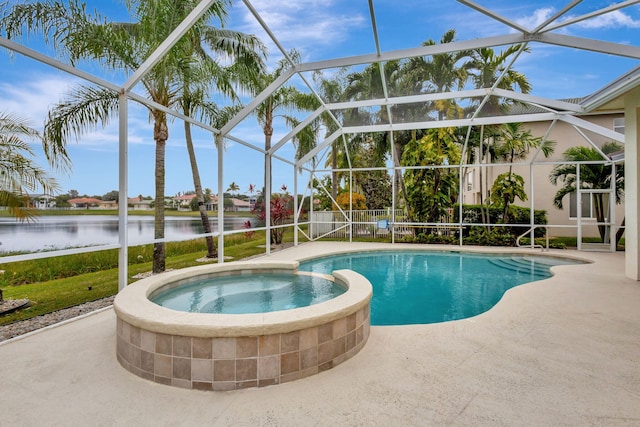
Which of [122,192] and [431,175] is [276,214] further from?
[122,192]

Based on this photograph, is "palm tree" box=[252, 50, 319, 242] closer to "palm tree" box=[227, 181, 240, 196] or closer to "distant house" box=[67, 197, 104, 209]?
"palm tree" box=[227, 181, 240, 196]

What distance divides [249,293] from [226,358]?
2368 millimetres

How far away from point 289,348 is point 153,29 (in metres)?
6.67

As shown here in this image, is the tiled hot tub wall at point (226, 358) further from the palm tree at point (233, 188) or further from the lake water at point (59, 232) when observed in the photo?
the palm tree at point (233, 188)

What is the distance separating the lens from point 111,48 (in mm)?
6289

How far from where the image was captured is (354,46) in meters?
6.53

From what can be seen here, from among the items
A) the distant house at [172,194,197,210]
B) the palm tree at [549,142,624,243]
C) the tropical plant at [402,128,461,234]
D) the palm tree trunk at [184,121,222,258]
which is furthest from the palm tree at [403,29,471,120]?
the distant house at [172,194,197,210]

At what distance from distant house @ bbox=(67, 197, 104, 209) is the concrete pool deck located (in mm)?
1748

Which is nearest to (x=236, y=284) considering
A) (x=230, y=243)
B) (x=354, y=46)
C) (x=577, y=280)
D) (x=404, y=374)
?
(x=404, y=374)

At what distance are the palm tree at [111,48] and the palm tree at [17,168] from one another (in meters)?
0.51

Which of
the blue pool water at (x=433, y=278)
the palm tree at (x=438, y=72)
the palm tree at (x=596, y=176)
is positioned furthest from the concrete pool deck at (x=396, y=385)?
the palm tree at (x=596, y=176)

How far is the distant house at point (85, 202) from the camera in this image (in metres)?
4.67

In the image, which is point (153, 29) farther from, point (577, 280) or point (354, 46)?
point (577, 280)

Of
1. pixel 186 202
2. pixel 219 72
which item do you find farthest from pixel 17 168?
pixel 186 202
